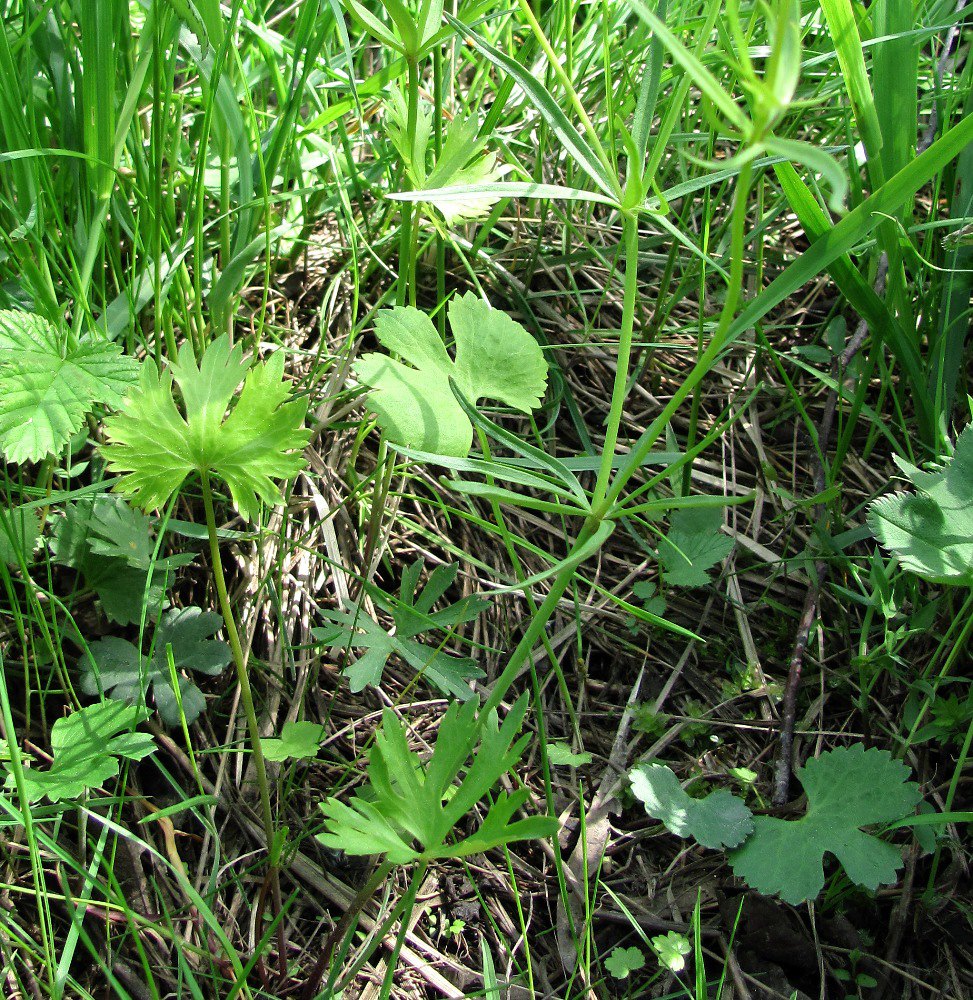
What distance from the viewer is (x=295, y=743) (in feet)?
4.53

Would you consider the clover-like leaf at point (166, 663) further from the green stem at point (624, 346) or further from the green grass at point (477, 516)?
the green stem at point (624, 346)

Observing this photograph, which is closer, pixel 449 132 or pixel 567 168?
pixel 449 132

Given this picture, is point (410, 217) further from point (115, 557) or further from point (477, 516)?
point (115, 557)

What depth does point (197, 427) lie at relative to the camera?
1.18 metres

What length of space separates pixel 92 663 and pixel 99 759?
0.55ft

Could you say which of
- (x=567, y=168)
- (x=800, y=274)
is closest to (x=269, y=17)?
(x=567, y=168)

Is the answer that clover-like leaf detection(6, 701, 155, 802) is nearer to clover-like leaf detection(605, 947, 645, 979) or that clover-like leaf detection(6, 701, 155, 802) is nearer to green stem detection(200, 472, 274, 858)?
green stem detection(200, 472, 274, 858)

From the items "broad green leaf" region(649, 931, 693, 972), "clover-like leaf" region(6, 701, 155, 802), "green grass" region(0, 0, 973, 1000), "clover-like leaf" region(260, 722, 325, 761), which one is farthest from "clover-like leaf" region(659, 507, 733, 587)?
"clover-like leaf" region(6, 701, 155, 802)

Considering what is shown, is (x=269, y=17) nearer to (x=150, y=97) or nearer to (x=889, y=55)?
(x=150, y=97)

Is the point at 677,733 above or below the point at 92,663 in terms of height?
below

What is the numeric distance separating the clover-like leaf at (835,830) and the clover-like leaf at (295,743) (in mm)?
656

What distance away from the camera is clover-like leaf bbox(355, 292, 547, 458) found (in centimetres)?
121

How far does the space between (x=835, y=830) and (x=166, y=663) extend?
1076 mm

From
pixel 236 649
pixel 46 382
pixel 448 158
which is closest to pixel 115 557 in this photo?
pixel 46 382
